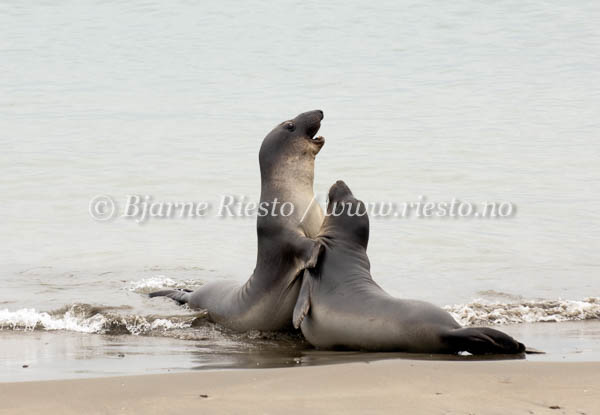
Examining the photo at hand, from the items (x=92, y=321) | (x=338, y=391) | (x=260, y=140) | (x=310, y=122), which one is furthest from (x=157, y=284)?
(x=260, y=140)

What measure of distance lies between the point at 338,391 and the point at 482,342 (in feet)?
4.82

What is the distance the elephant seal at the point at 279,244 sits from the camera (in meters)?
7.51

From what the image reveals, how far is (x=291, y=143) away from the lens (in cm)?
841

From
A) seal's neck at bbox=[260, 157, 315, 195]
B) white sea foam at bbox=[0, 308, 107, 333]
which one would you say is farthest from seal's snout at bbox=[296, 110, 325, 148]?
white sea foam at bbox=[0, 308, 107, 333]

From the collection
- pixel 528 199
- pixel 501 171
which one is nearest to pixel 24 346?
pixel 528 199

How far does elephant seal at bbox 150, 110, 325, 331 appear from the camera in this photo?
7.51 m

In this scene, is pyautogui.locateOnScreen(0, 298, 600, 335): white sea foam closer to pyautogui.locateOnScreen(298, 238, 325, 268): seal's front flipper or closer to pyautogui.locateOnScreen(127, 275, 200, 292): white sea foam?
pyautogui.locateOnScreen(298, 238, 325, 268): seal's front flipper

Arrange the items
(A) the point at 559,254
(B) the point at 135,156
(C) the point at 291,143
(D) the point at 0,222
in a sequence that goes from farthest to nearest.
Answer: (B) the point at 135,156 → (D) the point at 0,222 → (A) the point at 559,254 → (C) the point at 291,143

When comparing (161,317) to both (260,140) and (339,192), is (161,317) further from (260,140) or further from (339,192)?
(260,140)

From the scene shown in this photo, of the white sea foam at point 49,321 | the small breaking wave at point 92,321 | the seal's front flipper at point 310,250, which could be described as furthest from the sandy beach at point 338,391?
the white sea foam at point 49,321

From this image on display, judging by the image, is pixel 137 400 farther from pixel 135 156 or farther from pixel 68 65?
pixel 68 65

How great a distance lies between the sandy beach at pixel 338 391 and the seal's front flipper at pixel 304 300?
1.42m

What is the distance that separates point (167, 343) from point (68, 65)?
2014 centimetres

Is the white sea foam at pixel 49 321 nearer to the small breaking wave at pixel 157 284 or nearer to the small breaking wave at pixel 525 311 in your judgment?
the small breaking wave at pixel 157 284
